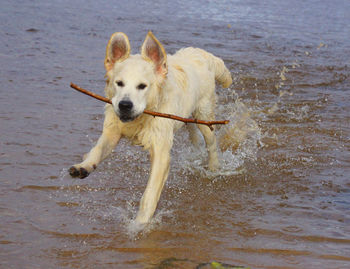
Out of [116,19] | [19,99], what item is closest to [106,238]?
[19,99]

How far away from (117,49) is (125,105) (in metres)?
0.73

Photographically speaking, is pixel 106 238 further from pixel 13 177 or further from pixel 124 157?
pixel 124 157

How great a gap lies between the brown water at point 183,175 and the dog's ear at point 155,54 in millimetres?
1460

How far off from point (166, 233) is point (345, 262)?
1.58 m

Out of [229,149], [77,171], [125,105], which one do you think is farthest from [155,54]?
[229,149]

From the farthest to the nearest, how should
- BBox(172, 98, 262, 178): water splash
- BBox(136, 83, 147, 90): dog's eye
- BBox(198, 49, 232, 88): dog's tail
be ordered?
BBox(172, 98, 262, 178): water splash < BBox(198, 49, 232, 88): dog's tail < BBox(136, 83, 147, 90): dog's eye

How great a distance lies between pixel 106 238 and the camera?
4641 mm

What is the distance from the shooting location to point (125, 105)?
4.46 metres

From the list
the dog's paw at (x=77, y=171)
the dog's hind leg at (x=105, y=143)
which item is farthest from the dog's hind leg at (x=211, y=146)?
the dog's paw at (x=77, y=171)

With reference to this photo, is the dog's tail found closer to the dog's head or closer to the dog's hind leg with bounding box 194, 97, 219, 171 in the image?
the dog's hind leg with bounding box 194, 97, 219, 171

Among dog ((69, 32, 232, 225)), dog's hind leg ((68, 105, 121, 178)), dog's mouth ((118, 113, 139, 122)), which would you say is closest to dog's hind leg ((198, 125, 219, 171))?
dog ((69, 32, 232, 225))

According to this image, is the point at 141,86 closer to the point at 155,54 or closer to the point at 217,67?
the point at 155,54

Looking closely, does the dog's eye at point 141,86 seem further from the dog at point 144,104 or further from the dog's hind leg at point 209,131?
the dog's hind leg at point 209,131

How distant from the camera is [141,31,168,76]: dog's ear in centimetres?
490
